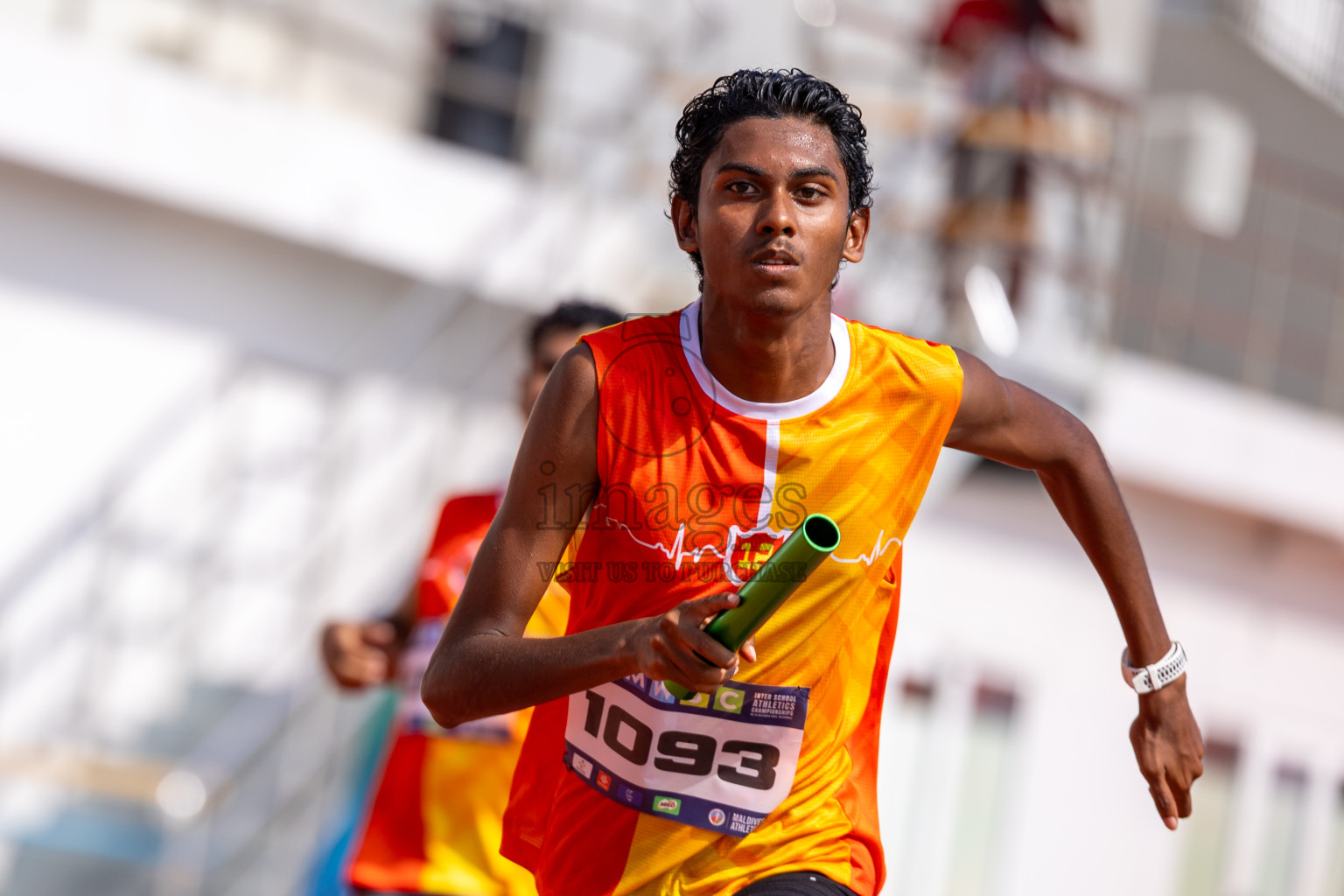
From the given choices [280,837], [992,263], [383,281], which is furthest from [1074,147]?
[280,837]

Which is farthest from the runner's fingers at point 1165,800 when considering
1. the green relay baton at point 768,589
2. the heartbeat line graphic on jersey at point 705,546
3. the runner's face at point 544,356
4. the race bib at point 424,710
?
A: the runner's face at point 544,356

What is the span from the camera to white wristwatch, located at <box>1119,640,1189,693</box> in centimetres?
227

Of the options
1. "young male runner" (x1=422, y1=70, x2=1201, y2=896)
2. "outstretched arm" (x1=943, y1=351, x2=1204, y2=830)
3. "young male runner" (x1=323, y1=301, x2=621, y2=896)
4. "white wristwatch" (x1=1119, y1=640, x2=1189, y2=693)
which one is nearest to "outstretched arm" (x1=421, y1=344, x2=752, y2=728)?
"young male runner" (x1=422, y1=70, x2=1201, y2=896)

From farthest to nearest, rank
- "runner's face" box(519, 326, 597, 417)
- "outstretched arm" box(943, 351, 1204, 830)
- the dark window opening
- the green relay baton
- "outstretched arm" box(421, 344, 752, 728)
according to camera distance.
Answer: the dark window opening → "runner's face" box(519, 326, 597, 417) → "outstretched arm" box(943, 351, 1204, 830) → "outstretched arm" box(421, 344, 752, 728) → the green relay baton

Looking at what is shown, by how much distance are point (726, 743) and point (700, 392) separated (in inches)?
18.9

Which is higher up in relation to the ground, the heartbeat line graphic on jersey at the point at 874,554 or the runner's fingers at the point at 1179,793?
the heartbeat line graphic on jersey at the point at 874,554

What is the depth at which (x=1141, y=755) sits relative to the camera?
2250mm

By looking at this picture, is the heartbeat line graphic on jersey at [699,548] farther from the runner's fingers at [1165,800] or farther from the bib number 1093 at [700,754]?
the runner's fingers at [1165,800]

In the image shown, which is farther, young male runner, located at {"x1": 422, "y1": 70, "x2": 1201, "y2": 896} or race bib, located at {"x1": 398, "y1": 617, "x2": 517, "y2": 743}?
race bib, located at {"x1": 398, "y1": 617, "x2": 517, "y2": 743}

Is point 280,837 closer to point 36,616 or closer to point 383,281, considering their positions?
point 36,616

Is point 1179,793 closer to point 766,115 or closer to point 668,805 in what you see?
point 668,805

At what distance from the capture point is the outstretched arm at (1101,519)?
220cm

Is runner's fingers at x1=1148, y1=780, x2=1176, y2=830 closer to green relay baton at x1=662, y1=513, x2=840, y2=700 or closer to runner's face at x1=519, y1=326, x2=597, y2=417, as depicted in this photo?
green relay baton at x1=662, y1=513, x2=840, y2=700

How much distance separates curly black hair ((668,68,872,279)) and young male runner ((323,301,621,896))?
4.42 ft
